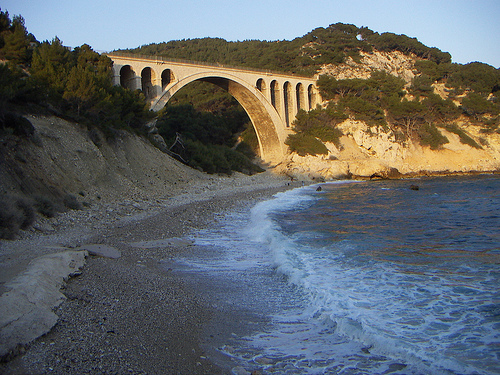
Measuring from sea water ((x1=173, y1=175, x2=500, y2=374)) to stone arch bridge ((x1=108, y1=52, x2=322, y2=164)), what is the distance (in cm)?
2055

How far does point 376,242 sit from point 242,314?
5746 millimetres

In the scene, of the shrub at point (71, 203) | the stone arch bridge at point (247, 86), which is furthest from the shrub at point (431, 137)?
the shrub at point (71, 203)

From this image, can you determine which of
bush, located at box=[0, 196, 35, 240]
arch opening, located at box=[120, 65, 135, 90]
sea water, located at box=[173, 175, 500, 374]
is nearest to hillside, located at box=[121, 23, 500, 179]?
arch opening, located at box=[120, 65, 135, 90]

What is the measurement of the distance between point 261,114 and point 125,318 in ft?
129

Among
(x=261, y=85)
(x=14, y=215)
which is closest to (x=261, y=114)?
(x=261, y=85)

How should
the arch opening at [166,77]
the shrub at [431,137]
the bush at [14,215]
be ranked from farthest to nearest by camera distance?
the shrub at [431,137] → the arch opening at [166,77] → the bush at [14,215]

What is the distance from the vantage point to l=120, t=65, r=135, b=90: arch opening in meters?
27.9

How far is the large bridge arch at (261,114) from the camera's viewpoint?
38219 mm

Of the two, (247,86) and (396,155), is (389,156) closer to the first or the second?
(396,155)

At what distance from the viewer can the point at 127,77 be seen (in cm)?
2850

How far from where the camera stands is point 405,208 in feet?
54.6

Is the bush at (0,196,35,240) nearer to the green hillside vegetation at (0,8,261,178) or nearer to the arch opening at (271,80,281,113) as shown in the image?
the green hillside vegetation at (0,8,261,178)

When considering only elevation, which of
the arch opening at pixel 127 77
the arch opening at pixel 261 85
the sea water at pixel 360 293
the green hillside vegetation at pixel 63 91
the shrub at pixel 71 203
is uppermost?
the arch opening at pixel 261 85

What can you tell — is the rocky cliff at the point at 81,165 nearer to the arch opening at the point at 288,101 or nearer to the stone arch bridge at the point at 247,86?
the stone arch bridge at the point at 247,86
